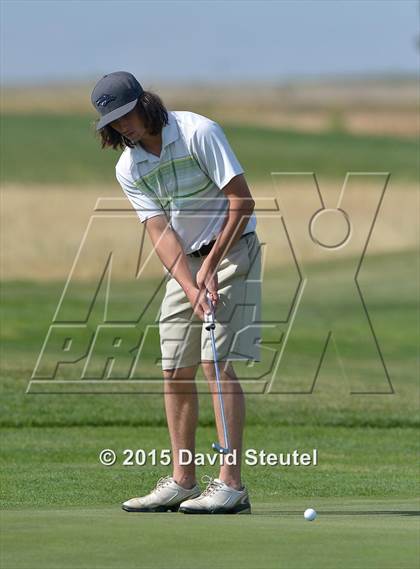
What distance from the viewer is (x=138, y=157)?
729cm

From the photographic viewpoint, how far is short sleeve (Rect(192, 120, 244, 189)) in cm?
709

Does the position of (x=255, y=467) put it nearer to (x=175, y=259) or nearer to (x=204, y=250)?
(x=204, y=250)

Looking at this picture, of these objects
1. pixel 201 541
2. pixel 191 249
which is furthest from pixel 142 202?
pixel 201 541

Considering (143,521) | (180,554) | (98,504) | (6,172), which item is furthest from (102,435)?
(6,172)

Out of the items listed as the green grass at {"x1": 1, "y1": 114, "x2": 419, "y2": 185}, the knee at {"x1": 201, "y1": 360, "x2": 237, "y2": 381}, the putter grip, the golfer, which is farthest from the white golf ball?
the green grass at {"x1": 1, "y1": 114, "x2": 419, "y2": 185}

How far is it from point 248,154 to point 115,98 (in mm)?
52915

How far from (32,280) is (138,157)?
25.5 meters

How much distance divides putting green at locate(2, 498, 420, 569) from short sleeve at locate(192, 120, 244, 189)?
5.05ft

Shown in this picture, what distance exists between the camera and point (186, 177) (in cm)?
722

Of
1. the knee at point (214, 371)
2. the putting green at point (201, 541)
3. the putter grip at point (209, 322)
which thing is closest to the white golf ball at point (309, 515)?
the putting green at point (201, 541)

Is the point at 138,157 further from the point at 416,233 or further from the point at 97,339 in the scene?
the point at 416,233

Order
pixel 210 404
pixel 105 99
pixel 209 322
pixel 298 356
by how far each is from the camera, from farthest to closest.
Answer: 1. pixel 298 356
2. pixel 210 404
3. pixel 209 322
4. pixel 105 99

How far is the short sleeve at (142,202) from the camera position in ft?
Answer: 24.4

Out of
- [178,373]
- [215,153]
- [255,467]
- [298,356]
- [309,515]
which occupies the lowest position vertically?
[298,356]
